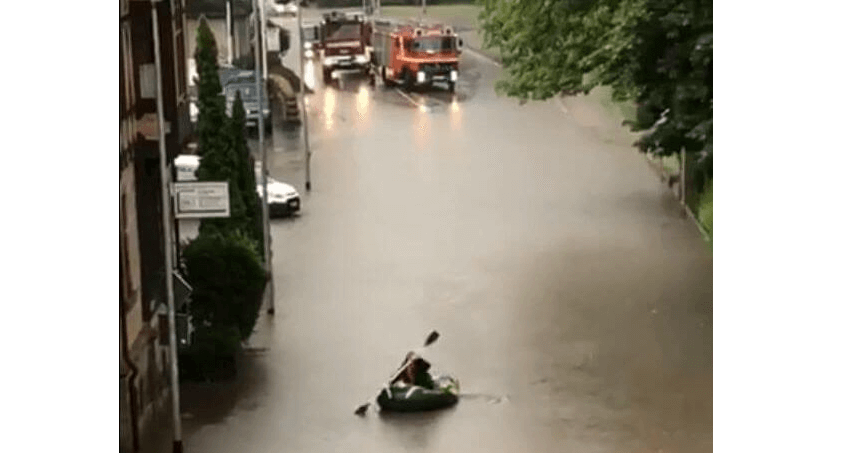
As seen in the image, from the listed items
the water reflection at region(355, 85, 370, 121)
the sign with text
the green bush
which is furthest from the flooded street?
the water reflection at region(355, 85, 370, 121)

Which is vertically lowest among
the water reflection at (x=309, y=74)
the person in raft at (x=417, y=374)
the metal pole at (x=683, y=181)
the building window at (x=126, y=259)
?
the water reflection at (x=309, y=74)

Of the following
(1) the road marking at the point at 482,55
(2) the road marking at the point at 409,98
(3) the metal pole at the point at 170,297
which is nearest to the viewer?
(3) the metal pole at the point at 170,297

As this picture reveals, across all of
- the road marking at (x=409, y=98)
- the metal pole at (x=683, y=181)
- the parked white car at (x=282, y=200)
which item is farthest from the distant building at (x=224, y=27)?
the metal pole at (x=683, y=181)

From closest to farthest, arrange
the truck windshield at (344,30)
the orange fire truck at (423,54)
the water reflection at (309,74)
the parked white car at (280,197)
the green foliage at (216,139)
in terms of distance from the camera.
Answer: the green foliage at (216,139)
the parked white car at (280,197)
the orange fire truck at (423,54)
the water reflection at (309,74)
the truck windshield at (344,30)

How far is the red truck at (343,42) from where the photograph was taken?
195ft

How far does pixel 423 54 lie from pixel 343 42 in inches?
211

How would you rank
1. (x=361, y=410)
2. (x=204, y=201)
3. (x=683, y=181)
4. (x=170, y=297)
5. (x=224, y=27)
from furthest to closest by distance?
(x=224, y=27)
(x=683, y=181)
(x=361, y=410)
(x=204, y=201)
(x=170, y=297)

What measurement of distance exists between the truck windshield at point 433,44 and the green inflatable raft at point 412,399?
112 feet

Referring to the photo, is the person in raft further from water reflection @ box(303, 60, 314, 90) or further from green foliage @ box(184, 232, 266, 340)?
water reflection @ box(303, 60, 314, 90)

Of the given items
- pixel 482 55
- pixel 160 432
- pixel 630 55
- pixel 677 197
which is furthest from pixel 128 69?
pixel 482 55

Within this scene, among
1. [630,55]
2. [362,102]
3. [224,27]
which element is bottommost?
[362,102]

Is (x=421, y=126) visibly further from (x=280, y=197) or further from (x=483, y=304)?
(x=483, y=304)

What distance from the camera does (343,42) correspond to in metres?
60.0

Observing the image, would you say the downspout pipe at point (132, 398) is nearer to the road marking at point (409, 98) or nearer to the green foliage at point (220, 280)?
the green foliage at point (220, 280)
